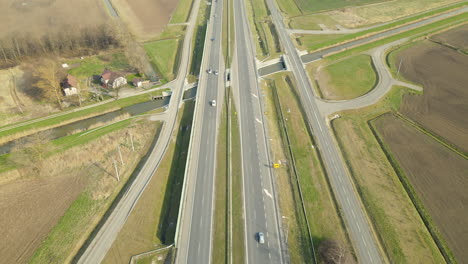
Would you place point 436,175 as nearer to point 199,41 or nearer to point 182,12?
point 199,41

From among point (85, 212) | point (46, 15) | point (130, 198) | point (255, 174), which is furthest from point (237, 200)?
point (46, 15)

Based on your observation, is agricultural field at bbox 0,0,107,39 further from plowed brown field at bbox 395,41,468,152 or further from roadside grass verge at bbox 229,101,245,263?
plowed brown field at bbox 395,41,468,152

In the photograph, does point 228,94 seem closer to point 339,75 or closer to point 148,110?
point 148,110

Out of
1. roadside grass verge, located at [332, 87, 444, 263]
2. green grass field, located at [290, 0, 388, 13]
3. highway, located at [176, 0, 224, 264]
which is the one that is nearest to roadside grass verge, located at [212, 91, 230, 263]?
highway, located at [176, 0, 224, 264]

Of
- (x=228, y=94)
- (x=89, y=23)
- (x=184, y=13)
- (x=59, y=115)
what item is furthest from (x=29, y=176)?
(x=184, y=13)

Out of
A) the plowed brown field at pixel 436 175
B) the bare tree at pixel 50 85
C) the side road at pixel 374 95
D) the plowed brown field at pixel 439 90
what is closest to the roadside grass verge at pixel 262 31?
the side road at pixel 374 95

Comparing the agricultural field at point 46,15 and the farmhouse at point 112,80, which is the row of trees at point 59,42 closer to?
the agricultural field at point 46,15

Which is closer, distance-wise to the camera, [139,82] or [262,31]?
[139,82]
